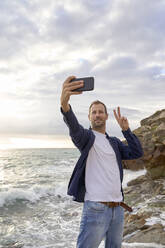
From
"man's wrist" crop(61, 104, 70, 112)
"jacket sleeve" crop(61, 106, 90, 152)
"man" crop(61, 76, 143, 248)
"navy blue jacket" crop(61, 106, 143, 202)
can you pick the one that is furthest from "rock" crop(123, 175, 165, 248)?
"man's wrist" crop(61, 104, 70, 112)

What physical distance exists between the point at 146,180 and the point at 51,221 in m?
8.50

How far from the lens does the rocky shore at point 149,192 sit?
6.16 metres

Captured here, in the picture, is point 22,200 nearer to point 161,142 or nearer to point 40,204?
point 40,204

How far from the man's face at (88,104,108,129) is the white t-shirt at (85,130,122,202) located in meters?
0.19

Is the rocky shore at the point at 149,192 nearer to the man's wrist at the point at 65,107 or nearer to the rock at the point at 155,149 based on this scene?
the rock at the point at 155,149

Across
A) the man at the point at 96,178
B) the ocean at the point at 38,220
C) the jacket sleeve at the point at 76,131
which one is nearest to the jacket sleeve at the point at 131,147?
the man at the point at 96,178

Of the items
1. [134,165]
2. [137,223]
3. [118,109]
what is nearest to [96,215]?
[118,109]

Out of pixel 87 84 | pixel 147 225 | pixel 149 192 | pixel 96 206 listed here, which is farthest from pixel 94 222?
pixel 149 192

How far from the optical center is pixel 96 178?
9.12 ft

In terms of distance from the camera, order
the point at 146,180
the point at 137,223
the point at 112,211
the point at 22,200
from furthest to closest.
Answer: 1. the point at 146,180
2. the point at 22,200
3. the point at 137,223
4. the point at 112,211

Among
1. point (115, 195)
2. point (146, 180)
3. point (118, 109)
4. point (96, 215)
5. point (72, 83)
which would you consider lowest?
point (146, 180)

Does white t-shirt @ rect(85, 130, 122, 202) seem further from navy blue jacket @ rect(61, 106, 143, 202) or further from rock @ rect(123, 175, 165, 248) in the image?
rock @ rect(123, 175, 165, 248)

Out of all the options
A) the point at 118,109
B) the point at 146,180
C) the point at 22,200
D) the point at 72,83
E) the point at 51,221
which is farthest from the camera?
the point at 146,180

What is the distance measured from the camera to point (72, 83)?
2.55m
